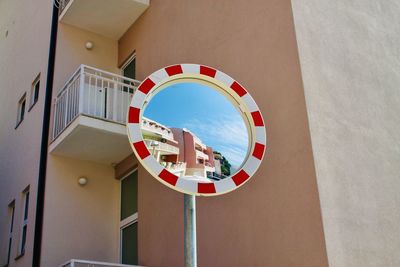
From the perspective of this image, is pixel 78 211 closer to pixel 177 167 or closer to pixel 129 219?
pixel 129 219

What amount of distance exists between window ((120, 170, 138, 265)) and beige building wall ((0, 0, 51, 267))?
1.66 m

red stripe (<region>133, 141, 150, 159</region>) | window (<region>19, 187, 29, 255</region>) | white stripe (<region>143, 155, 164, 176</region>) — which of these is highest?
window (<region>19, 187, 29, 255</region>)

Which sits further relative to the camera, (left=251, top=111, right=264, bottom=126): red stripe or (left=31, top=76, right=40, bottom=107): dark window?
(left=31, top=76, right=40, bottom=107): dark window

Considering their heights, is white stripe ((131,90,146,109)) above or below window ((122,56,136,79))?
below

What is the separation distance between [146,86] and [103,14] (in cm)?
846

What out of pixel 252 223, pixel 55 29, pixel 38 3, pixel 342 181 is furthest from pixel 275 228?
pixel 38 3

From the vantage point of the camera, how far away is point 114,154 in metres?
9.90

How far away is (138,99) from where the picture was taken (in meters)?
3.02

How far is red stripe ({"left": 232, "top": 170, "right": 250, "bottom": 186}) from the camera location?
9.78 feet

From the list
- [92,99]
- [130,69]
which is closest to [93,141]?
[92,99]

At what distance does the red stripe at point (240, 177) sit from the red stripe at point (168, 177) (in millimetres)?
364

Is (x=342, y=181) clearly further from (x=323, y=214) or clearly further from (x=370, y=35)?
(x=370, y=35)

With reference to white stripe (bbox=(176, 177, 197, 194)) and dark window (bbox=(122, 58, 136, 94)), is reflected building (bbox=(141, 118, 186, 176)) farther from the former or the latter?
dark window (bbox=(122, 58, 136, 94))

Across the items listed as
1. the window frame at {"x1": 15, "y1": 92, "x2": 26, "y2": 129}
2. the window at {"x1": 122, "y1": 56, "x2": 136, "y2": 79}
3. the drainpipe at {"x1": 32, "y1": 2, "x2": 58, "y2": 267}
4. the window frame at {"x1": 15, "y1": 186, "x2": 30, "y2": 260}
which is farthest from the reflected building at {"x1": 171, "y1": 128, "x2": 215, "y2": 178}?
the window frame at {"x1": 15, "y1": 92, "x2": 26, "y2": 129}
